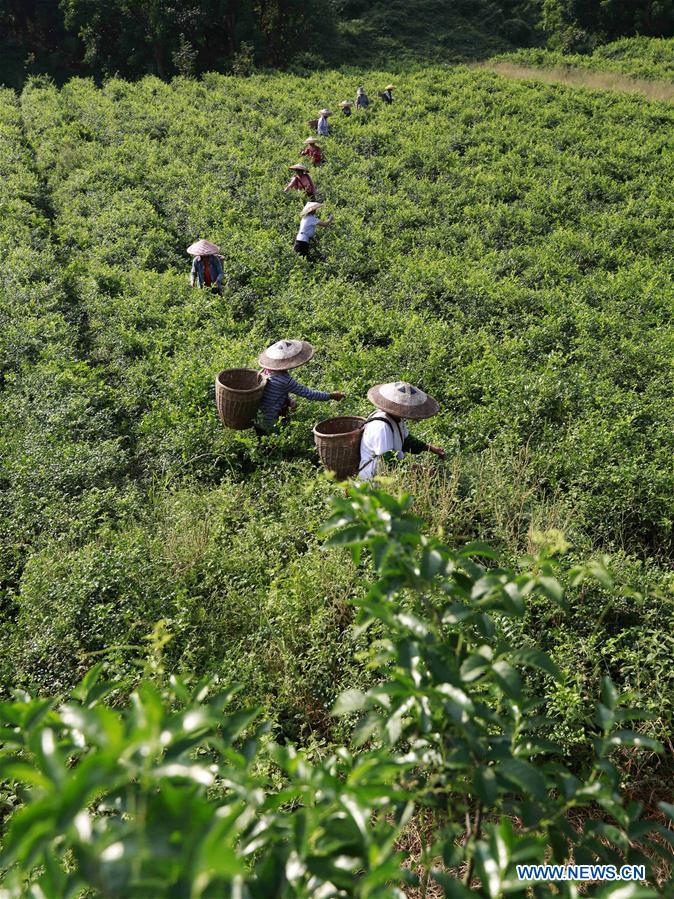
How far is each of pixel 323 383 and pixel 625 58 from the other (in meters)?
24.2

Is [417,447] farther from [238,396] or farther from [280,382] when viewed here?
[238,396]

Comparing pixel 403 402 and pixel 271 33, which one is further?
pixel 271 33

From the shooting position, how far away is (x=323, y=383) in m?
7.36

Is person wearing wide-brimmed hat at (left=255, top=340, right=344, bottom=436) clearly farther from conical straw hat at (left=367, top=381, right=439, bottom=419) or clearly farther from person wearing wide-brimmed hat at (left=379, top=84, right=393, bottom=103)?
person wearing wide-brimmed hat at (left=379, top=84, right=393, bottom=103)

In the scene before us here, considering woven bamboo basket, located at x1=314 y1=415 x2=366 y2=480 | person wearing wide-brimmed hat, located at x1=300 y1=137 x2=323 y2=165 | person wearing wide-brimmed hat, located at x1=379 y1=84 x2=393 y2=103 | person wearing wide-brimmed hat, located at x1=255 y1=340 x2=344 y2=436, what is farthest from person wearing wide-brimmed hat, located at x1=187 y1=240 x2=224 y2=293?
person wearing wide-brimmed hat, located at x1=379 y1=84 x2=393 y2=103

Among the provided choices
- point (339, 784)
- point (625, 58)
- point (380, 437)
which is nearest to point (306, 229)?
point (380, 437)

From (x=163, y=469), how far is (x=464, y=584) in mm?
Answer: 4576

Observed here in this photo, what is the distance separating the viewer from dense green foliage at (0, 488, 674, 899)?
1.11 m

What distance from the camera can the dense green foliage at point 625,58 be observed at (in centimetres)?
2223

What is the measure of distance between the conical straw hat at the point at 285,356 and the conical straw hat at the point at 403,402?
3.73 feet

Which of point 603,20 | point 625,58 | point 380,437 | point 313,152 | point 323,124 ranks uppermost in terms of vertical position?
point 603,20

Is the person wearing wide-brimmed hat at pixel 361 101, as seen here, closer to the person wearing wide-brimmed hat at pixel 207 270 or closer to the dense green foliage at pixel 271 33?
the dense green foliage at pixel 271 33

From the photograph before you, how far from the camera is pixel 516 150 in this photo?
1507cm

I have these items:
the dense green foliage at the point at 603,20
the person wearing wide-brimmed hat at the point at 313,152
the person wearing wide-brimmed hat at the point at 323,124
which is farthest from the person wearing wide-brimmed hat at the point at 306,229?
the dense green foliage at the point at 603,20
